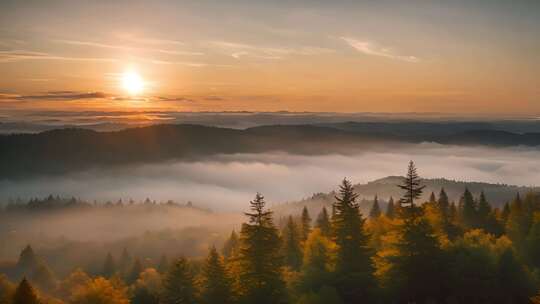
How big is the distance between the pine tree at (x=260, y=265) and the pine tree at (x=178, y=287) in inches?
360

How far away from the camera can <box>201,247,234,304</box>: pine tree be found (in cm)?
4588

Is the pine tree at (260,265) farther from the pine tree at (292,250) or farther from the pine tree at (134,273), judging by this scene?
the pine tree at (134,273)

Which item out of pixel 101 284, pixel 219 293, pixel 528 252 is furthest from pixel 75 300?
pixel 528 252

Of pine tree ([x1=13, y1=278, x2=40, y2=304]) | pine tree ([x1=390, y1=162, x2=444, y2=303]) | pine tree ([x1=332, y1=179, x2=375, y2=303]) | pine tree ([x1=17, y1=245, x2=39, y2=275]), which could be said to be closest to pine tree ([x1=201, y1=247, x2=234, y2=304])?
pine tree ([x1=332, y1=179, x2=375, y2=303])

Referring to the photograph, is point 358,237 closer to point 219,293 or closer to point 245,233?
point 245,233

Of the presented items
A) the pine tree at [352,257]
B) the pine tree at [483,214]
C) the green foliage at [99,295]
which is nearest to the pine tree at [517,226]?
the pine tree at [483,214]

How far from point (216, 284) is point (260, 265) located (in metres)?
5.75

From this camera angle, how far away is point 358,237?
44.8 meters

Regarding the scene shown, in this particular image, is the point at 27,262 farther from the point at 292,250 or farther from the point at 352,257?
the point at 352,257

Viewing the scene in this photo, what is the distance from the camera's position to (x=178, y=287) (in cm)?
5000

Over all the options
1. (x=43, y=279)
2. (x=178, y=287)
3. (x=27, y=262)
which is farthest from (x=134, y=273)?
(x=178, y=287)

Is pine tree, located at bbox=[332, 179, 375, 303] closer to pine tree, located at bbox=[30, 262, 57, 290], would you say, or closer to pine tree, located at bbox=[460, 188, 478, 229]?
pine tree, located at bbox=[460, 188, 478, 229]

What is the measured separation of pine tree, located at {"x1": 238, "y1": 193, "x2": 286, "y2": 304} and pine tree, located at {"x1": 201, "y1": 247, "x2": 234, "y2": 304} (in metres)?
3.40

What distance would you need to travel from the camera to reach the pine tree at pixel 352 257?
4394 cm
